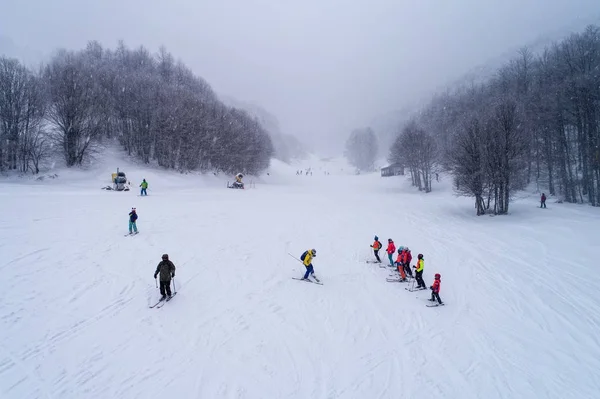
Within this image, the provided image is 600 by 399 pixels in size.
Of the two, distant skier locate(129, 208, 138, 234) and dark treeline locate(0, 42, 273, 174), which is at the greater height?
dark treeline locate(0, 42, 273, 174)

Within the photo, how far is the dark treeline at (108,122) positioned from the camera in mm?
37312

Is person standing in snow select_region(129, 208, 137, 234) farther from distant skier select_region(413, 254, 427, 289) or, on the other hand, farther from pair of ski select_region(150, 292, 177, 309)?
distant skier select_region(413, 254, 427, 289)

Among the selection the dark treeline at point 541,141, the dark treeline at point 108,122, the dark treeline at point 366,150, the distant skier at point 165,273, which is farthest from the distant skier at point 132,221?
the dark treeline at point 366,150

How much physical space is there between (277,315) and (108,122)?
54224 mm

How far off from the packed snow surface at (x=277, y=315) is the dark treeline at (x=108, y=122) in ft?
75.7

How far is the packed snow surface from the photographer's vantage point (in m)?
7.86

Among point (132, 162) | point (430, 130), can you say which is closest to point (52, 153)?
point (132, 162)

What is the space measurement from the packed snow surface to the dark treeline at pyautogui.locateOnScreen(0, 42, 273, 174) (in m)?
23.1

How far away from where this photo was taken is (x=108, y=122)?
49406 millimetres

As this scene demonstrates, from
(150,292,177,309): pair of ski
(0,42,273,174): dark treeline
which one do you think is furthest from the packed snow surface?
(0,42,273,174): dark treeline

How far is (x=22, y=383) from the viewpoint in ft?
23.4

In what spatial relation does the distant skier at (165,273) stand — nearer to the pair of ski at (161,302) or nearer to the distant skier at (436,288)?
the pair of ski at (161,302)

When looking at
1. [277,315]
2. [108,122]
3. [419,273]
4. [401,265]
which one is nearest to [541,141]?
[401,265]

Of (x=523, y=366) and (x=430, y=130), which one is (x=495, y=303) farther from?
(x=430, y=130)
